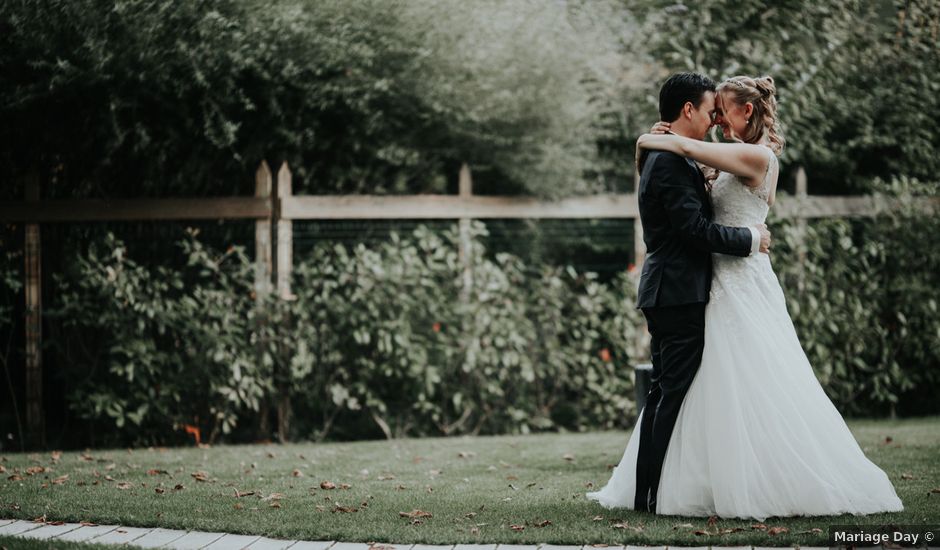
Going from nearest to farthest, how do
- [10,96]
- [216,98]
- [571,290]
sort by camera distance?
[10,96]
[216,98]
[571,290]

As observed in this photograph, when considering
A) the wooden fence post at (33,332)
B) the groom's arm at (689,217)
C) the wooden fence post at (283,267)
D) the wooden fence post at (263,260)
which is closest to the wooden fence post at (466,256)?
the wooden fence post at (283,267)

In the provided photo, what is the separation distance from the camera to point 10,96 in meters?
6.12

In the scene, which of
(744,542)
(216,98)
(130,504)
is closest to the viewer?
(744,542)

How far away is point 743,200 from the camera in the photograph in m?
4.12

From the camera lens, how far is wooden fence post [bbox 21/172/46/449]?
6.79 metres

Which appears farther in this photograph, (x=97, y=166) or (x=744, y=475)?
(x=97, y=166)

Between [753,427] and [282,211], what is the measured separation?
4.30 metres

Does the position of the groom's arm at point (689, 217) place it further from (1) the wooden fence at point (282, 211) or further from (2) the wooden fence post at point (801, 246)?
(2) the wooden fence post at point (801, 246)

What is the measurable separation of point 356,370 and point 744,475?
386cm

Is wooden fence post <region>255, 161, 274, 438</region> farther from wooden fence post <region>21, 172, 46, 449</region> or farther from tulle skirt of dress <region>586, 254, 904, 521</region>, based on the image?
tulle skirt of dress <region>586, 254, 904, 521</region>

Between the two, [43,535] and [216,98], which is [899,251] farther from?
[43,535]

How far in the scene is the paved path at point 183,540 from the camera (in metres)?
3.50

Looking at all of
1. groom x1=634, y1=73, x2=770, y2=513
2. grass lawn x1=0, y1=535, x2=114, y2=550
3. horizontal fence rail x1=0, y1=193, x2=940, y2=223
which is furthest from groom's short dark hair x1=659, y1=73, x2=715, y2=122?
horizontal fence rail x1=0, y1=193, x2=940, y2=223

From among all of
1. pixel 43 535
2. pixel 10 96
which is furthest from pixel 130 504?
pixel 10 96
